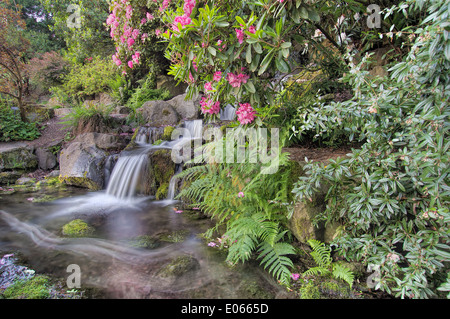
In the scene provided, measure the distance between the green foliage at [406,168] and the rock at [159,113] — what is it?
262 inches

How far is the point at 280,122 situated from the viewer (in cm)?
318

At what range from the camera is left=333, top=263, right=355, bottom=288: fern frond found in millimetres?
2104

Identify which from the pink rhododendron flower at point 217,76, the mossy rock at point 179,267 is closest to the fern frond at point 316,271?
the mossy rock at point 179,267

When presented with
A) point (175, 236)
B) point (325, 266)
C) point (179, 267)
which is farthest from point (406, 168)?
point (175, 236)

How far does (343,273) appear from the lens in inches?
84.9

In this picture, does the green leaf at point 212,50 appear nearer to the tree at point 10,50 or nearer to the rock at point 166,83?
the tree at point 10,50

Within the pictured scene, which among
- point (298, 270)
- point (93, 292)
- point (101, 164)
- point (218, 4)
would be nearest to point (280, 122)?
point (218, 4)

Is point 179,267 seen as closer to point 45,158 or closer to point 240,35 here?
point 240,35

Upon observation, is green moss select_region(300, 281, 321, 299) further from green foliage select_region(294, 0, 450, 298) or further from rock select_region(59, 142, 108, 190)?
rock select_region(59, 142, 108, 190)

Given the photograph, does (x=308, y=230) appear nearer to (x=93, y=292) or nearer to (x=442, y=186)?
(x=442, y=186)

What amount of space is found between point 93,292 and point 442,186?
281 cm

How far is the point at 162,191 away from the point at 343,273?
374cm
